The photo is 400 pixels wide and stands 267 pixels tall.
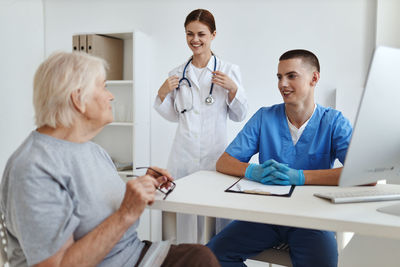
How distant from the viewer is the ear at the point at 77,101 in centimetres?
93

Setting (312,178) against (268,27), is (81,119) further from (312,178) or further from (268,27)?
(268,27)

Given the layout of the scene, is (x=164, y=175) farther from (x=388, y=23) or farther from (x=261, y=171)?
(x=388, y=23)

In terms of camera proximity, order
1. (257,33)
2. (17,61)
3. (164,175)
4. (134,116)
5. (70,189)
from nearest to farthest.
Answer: (70,189)
(164,175)
(257,33)
(134,116)
(17,61)

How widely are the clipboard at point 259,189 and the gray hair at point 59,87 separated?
58 cm

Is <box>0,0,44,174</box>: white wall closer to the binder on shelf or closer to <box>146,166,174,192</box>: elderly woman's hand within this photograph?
the binder on shelf

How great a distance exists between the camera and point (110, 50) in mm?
3104

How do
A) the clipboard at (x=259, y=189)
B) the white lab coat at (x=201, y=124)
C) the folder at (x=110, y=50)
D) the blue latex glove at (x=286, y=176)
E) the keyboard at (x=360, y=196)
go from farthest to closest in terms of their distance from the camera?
the folder at (x=110, y=50), the white lab coat at (x=201, y=124), the blue latex glove at (x=286, y=176), the clipboard at (x=259, y=189), the keyboard at (x=360, y=196)

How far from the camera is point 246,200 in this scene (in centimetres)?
110

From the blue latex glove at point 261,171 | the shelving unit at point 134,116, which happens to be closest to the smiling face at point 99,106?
the blue latex glove at point 261,171

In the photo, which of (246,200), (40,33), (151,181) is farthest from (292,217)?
(40,33)

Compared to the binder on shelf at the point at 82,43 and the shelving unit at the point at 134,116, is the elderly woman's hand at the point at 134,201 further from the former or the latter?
the binder on shelf at the point at 82,43

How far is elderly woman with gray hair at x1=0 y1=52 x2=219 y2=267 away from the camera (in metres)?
0.80

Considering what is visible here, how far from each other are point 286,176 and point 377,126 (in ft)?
1.48

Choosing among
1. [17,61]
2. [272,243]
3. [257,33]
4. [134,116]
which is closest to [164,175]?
[272,243]
